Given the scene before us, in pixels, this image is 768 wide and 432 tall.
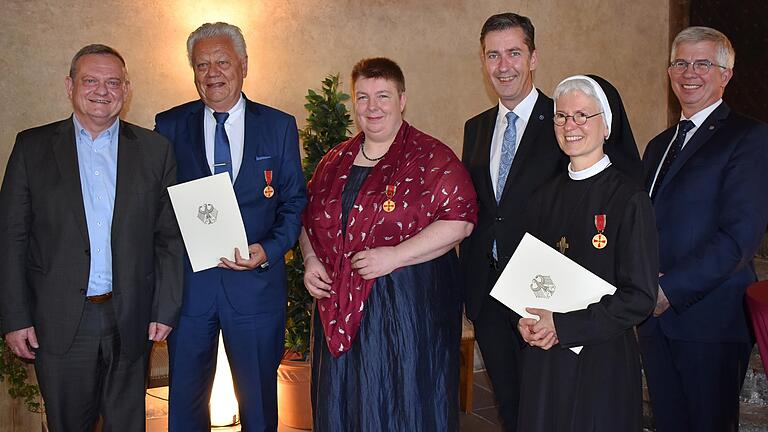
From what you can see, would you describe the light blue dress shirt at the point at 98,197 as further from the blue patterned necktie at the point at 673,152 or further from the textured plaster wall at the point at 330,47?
the textured plaster wall at the point at 330,47

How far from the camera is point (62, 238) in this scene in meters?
2.99

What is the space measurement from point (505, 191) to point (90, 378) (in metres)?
1.63

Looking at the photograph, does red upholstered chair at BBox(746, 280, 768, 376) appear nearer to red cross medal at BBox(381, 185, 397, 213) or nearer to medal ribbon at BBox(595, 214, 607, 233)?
medal ribbon at BBox(595, 214, 607, 233)

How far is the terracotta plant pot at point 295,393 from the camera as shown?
457cm

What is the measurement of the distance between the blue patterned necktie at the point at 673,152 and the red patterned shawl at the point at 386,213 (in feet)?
2.38

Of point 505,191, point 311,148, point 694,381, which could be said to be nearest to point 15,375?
point 311,148

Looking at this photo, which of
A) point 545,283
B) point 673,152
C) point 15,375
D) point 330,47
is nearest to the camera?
point 545,283

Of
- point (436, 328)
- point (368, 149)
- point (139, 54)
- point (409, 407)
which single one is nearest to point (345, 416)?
point (409, 407)

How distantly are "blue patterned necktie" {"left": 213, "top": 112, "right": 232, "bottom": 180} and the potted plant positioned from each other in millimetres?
1170

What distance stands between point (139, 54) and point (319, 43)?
3.83 feet

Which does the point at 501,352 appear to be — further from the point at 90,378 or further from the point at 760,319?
the point at 90,378

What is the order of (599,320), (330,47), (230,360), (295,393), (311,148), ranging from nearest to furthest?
(599,320) → (230,360) → (311,148) → (295,393) → (330,47)

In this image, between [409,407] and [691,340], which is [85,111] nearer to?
[409,407]

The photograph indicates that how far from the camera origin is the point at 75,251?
2992mm
